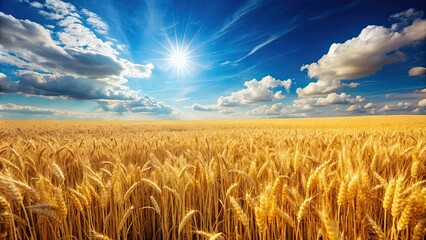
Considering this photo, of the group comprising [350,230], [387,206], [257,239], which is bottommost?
[257,239]

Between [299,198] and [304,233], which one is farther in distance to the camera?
[304,233]

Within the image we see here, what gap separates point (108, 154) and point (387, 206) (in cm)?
399

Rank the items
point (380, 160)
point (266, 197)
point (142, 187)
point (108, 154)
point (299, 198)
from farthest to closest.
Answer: point (108, 154) → point (380, 160) → point (142, 187) → point (299, 198) → point (266, 197)

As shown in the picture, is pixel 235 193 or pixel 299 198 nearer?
pixel 299 198

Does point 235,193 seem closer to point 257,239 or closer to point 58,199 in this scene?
point 257,239

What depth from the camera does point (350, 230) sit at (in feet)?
6.22

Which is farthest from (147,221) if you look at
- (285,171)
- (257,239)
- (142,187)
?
(285,171)

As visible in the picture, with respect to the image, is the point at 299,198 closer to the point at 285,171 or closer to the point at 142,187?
the point at 285,171

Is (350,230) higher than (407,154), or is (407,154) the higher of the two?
(407,154)

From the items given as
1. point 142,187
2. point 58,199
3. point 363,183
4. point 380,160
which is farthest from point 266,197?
point 380,160

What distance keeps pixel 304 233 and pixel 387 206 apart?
2.82 feet

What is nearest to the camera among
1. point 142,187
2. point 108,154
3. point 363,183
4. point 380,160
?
point 363,183

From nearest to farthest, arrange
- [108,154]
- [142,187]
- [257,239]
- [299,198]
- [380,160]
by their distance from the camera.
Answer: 1. [299,198]
2. [257,239]
3. [142,187]
4. [380,160]
5. [108,154]

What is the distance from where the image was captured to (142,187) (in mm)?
2594
